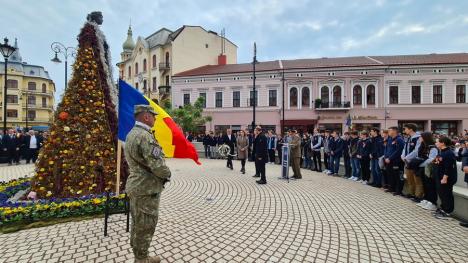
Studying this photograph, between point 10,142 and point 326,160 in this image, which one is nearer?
point 326,160

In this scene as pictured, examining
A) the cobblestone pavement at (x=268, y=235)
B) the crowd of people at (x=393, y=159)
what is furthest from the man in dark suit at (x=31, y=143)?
the cobblestone pavement at (x=268, y=235)

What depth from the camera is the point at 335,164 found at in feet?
36.2

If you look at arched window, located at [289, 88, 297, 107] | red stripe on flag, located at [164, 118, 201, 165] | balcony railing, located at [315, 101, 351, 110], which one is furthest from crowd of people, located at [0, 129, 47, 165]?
balcony railing, located at [315, 101, 351, 110]

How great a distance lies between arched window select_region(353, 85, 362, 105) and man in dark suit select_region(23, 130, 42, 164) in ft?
98.4

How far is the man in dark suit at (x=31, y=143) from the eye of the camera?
14.2 metres

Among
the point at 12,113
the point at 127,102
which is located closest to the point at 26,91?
the point at 12,113

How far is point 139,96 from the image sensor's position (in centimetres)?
446

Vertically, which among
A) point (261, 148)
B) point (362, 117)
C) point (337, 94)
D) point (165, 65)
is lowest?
point (261, 148)

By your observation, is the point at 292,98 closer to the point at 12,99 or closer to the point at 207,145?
the point at 207,145

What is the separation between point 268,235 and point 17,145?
54.0 ft

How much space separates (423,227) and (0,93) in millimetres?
82595

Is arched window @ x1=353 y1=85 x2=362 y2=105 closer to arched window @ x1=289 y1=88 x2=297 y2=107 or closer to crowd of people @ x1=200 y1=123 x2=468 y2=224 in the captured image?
arched window @ x1=289 y1=88 x2=297 y2=107

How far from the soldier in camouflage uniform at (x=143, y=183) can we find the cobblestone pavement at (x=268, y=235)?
0.64 meters

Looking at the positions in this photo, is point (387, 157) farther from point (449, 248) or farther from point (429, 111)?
point (429, 111)
